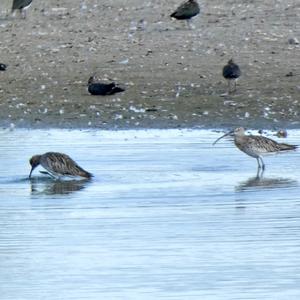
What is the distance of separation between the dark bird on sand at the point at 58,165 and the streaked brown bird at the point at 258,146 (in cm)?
181

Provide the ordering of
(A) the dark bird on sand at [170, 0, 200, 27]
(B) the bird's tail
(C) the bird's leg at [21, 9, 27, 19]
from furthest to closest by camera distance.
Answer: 1. (C) the bird's leg at [21, 9, 27, 19]
2. (A) the dark bird on sand at [170, 0, 200, 27]
3. (B) the bird's tail

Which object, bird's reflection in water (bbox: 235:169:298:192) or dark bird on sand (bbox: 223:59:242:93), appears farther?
dark bird on sand (bbox: 223:59:242:93)

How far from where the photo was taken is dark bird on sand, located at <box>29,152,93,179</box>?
530 inches

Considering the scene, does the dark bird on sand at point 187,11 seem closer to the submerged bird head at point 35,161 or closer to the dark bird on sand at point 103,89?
the dark bird on sand at point 103,89

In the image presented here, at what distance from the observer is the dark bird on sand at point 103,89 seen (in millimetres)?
18641

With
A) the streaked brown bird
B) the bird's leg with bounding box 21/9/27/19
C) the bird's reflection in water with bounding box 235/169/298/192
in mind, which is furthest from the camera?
the bird's leg with bounding box 21/9/27/19

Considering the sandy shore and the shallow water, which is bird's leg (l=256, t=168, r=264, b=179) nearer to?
the shallow water

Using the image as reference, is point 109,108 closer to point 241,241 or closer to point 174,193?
point 174,193

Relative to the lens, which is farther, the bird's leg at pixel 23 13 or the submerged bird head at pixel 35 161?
the bird's leg at pixel 23 13

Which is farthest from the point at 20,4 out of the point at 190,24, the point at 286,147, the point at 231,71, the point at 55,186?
the point at 55,186

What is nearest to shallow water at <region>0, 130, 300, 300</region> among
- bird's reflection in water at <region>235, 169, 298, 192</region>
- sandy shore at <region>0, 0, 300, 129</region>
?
bird's reflection in water at <region>235, 169, 298, 192</region>

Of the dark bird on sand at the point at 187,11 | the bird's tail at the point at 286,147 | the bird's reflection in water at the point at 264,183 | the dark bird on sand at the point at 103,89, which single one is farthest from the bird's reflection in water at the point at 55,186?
the dark bird on sand at the point at 187,11

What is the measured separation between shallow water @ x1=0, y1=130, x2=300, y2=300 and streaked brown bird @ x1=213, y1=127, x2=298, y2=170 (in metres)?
0.15

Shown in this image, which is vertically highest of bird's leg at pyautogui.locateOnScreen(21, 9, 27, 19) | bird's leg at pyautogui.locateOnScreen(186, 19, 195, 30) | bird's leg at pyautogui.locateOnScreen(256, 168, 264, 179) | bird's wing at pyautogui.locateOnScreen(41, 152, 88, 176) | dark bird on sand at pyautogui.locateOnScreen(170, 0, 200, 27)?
bird's leg at pyautogui.locateOnScreen(21, 9, 27, 19)
